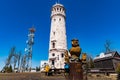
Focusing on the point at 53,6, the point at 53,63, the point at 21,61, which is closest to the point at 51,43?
the point at 53,63

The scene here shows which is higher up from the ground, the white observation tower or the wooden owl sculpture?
the white observation tower

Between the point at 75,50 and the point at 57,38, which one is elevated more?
the point at 57,38

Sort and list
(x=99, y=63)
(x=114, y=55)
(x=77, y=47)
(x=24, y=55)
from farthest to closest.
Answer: (x=24, y=55) → (x=99, y=63) → (x=114, y=55) → (x=77, y=47)

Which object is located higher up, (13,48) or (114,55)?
(13,48)

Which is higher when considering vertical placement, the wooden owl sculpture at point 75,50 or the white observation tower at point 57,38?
the white observation tower at point 57,38

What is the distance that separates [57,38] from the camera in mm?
48688

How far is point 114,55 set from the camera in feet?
134

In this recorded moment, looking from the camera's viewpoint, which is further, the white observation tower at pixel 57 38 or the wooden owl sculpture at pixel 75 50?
the white observation tower at pixel 57 38

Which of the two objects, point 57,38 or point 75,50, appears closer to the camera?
point 75,50

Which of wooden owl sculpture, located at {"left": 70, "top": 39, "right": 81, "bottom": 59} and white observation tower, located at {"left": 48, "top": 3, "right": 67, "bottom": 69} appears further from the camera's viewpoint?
white observation tower, located at {"left": 48, "top": 3, "right": 67, "bottom": 69}

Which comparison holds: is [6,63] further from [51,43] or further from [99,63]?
[99,63]

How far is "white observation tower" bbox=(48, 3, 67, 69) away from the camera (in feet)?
157

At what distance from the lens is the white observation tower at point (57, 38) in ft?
157

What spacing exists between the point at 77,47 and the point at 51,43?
1426 inches
